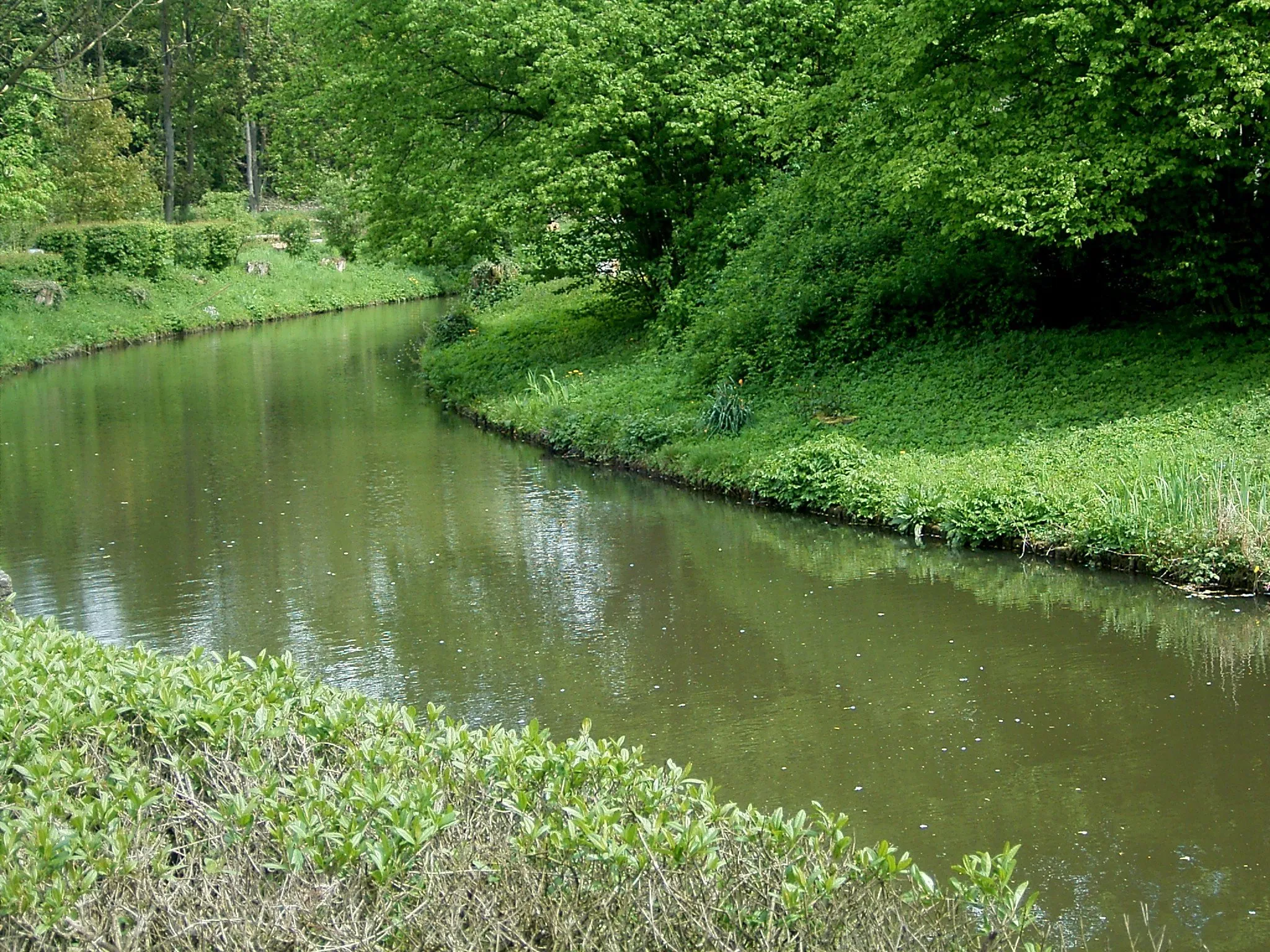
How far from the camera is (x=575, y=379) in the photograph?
2102 cm

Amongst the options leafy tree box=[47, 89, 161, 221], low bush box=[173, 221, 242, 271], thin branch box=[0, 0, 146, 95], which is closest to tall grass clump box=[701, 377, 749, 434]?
thin branch box=[0, 0, 146, 95]

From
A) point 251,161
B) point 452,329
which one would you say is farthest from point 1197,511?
point 251,161

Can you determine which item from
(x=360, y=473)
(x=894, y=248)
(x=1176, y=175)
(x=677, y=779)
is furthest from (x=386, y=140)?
(x=677, y=779)

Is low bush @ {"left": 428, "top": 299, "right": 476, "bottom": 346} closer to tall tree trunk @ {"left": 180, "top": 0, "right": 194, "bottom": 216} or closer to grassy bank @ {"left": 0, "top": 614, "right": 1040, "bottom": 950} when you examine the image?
grassy bank @ {"left": 0, "top": 614, "right": 1040, "bottom": 950}

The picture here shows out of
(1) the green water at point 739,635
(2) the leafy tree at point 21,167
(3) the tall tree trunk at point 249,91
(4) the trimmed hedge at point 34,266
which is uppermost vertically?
(3) the tall tree trunk at point 249,91

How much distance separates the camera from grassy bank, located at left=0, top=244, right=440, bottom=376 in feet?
105

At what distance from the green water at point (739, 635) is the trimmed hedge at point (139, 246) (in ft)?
63.9

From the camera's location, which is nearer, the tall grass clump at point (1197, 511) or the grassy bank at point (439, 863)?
the grassy bank at point (439, 863)

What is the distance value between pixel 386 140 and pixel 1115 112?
1306cm

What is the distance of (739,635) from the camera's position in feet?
34.1

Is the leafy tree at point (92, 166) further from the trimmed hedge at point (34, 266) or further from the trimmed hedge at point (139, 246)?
the trimmed hedge at point (34, 266)

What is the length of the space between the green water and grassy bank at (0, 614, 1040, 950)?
1807 mm

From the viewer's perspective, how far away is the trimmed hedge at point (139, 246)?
3625cm

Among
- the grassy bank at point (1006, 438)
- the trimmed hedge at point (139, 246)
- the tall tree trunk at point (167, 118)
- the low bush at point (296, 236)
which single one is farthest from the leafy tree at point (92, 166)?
the grassy bank at point (1006, 438)
